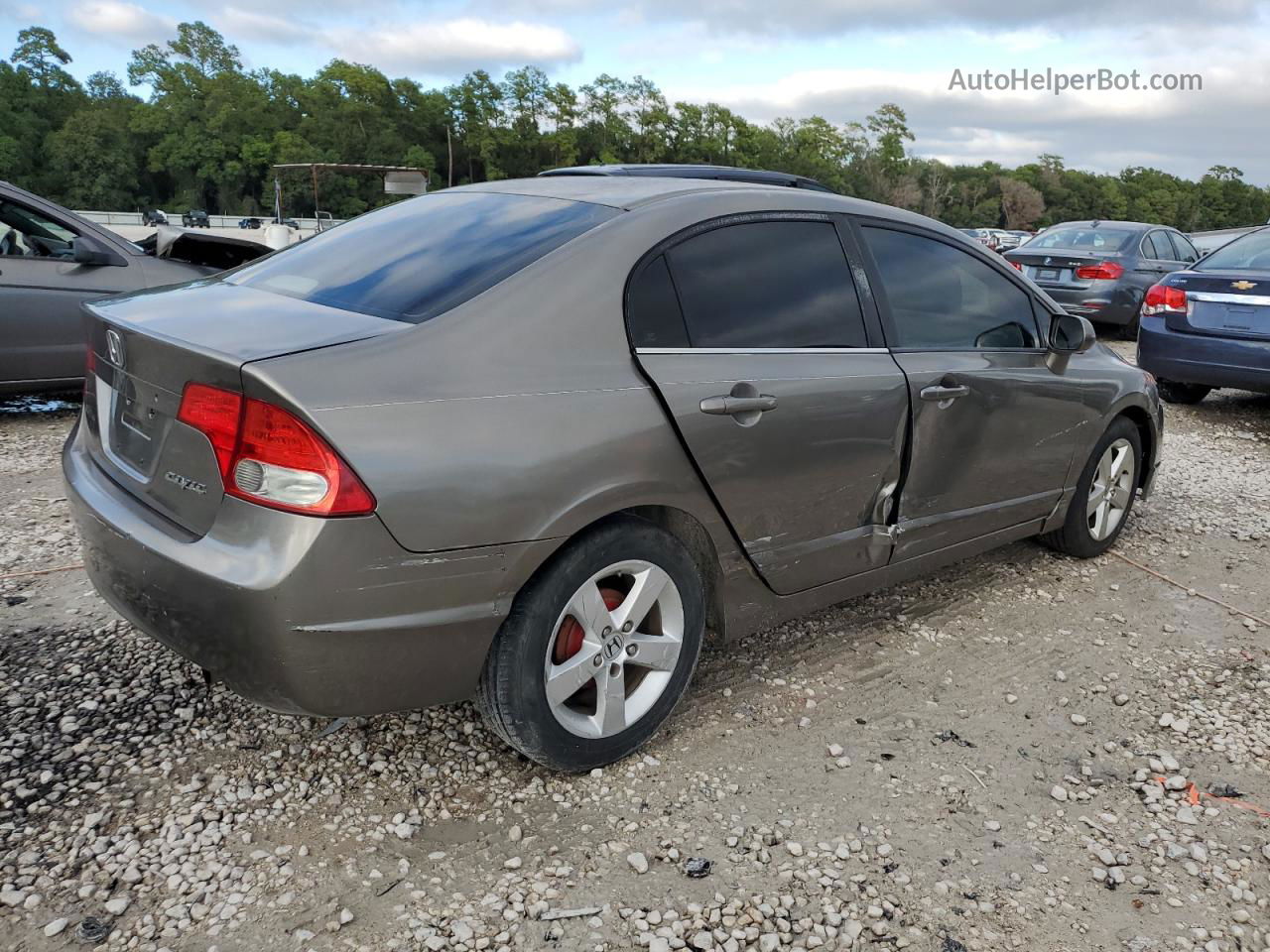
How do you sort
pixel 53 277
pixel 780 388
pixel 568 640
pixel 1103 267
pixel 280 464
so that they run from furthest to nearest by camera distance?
pixel 1103 267
pixel 53 277
pixel 780 388
pixel 568 640
pixel 280 464

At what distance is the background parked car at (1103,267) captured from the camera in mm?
11586

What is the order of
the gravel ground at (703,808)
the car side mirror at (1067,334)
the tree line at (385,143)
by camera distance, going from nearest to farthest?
the gravel ground at (703,808) → the car side mirror at (1067,334) → the tree line at (385,143)

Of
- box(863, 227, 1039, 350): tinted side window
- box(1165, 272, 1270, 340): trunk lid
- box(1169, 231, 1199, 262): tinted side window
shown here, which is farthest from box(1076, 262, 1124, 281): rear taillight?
box(863, 227, 1039, 350): tinted side window

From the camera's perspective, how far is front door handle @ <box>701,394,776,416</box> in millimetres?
2650

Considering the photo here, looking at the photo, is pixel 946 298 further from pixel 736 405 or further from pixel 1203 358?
pixel 1203 358

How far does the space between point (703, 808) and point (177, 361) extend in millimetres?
1759

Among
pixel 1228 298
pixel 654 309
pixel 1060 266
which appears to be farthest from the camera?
pixel 1060 266

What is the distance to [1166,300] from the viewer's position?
25.6 ft

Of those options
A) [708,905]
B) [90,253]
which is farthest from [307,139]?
[708,905]

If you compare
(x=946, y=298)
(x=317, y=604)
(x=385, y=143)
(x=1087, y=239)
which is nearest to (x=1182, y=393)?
(x=1087, y=239)

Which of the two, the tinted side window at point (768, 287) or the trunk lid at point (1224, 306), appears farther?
the trunk lid at point (1224, 306)

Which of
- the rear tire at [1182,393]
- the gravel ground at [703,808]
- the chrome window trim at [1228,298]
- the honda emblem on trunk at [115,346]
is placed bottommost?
the gravel ground at [703,808]

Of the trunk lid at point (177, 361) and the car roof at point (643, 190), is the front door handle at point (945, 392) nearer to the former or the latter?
the car roof at point (643, 190)

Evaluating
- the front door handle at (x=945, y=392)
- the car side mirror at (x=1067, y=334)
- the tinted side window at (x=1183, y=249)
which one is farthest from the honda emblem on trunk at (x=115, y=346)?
the tinted side window at (x=1183, y=249)
